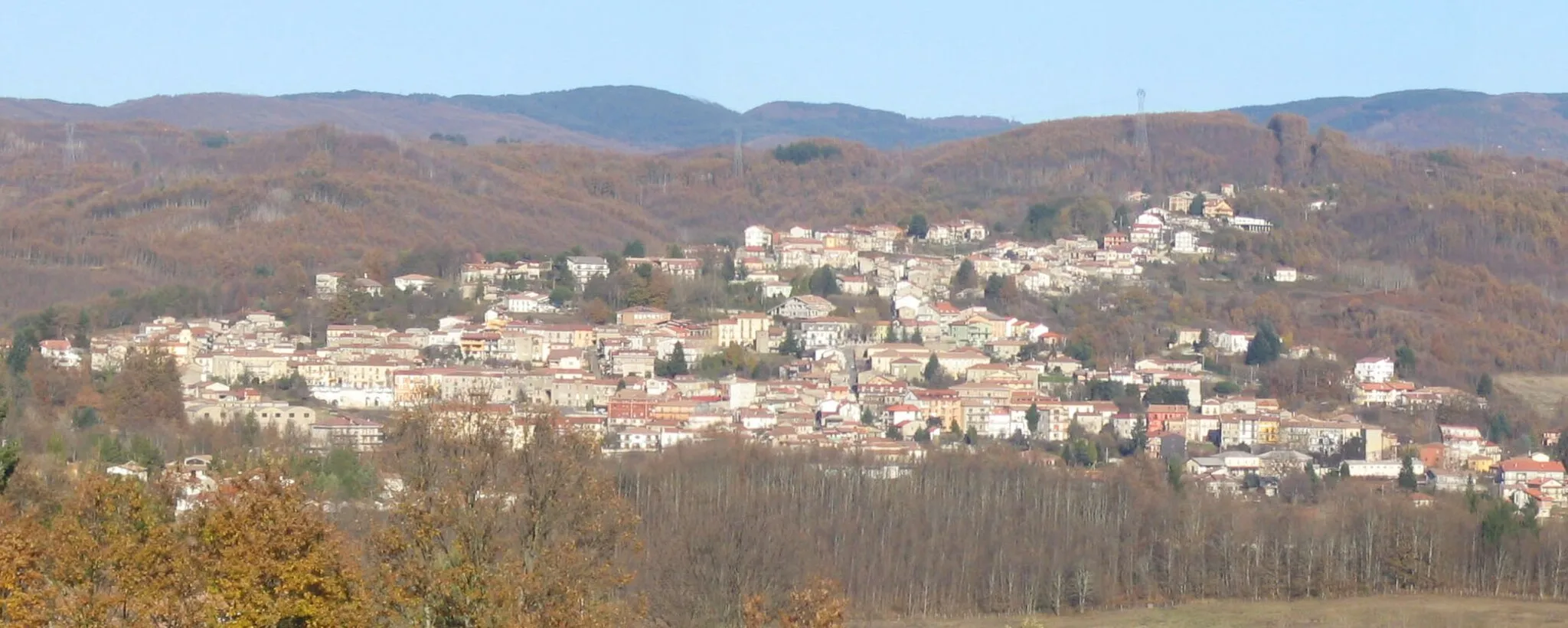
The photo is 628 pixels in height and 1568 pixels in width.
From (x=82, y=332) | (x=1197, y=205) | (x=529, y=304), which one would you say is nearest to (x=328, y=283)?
(x=529, y=304)

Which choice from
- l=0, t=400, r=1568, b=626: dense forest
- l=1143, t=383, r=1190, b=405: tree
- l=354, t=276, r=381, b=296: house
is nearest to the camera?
l=0, t=400, r=1568, b=626: dense forest

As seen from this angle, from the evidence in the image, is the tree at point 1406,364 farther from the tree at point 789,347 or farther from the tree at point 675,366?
the tree at point 675,366

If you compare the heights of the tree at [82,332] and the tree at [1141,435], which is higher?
the tree at [82,332]

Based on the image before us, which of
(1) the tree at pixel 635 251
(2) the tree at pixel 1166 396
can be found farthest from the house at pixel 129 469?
(1) the tree at pixel 635 251

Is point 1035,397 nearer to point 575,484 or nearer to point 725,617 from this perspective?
point 725,617

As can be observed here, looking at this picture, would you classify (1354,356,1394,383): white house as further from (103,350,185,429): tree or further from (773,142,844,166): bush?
(773,142,844,166): bush

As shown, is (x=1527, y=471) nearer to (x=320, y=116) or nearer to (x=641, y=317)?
(x=641, y=317)

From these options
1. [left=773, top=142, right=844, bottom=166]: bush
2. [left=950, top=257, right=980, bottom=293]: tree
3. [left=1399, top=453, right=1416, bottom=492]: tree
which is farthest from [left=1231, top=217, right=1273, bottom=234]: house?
[left=1399, top=453, right=1416, bottom=492]: tree
